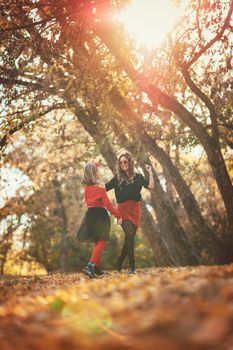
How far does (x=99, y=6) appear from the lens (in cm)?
992

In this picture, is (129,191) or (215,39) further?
(215,39)

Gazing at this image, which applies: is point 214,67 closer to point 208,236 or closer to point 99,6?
point 99,6

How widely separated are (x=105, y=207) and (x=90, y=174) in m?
0.75

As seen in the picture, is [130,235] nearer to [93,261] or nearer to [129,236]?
[129,236]

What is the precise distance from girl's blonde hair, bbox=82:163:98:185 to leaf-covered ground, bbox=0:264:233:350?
15.2 feet

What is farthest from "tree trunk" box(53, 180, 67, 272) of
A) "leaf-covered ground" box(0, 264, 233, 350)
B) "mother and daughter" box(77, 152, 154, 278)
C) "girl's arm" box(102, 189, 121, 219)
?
"leaf-covered ground" box(0, 264, 233, 350)

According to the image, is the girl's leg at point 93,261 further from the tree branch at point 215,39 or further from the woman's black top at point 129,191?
the tree branch at point 215,39

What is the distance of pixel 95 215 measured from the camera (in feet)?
31.9

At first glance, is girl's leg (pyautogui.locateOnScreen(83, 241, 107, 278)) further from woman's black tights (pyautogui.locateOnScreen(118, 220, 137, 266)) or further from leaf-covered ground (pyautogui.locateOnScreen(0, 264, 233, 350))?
leaf-covered ground (pyautogui.locateOnScreen(0, 264, 233, 350))

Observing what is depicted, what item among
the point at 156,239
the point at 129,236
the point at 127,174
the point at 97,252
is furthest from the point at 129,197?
the point at 156,239

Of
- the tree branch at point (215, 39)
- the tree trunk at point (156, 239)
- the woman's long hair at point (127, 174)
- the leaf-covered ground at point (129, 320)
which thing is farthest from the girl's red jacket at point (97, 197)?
the tree trunk at point (156, 239)

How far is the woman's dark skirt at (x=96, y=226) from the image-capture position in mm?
9672

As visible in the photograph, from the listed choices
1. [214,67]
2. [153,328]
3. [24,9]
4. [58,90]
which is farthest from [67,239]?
[153,328]

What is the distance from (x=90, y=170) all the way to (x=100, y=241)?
141 centimetres
